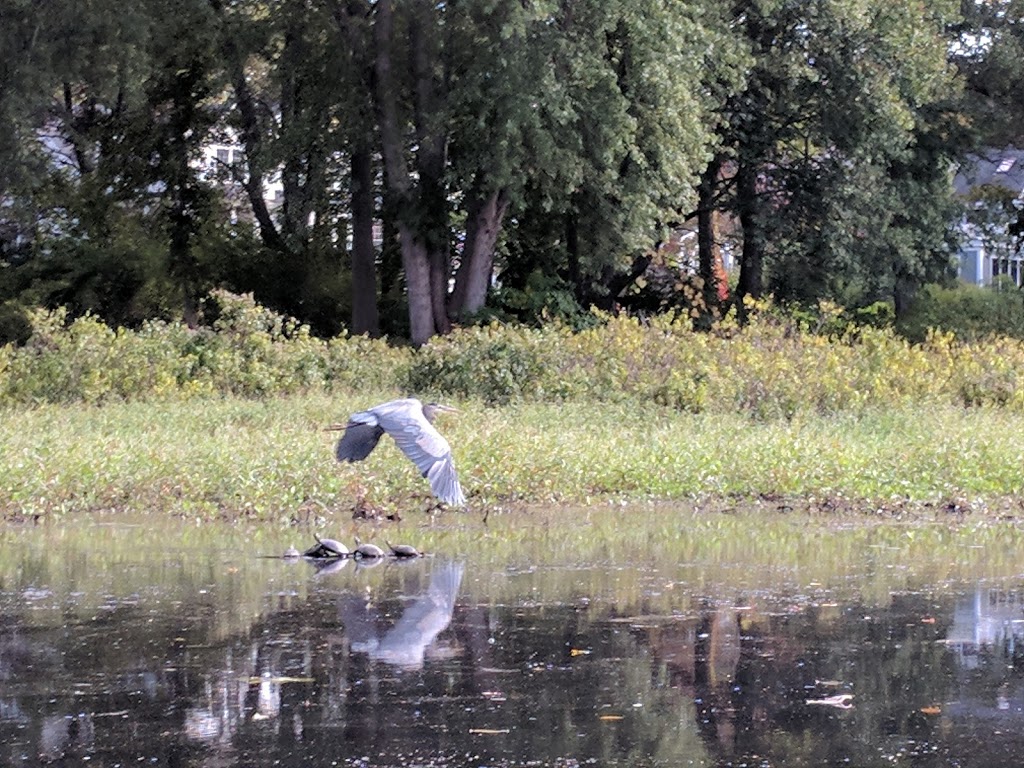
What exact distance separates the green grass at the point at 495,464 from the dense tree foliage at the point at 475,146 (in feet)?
27.3

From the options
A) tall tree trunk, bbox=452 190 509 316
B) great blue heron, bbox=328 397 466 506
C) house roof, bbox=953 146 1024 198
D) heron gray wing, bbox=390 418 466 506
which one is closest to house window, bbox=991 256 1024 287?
house roof, bbox=953 146 1024 198

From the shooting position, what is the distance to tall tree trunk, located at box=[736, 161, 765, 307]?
2909 cm

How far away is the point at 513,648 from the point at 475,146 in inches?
679

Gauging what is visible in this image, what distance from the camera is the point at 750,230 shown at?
2939 cm

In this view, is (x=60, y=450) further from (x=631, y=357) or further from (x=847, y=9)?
(x=847, y=9)

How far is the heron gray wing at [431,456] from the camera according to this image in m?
9.82

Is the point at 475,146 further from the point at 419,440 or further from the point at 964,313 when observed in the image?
the point at 964,313

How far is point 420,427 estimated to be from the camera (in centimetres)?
1016

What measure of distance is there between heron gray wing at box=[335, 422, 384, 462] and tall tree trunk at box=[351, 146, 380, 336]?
58.6ft

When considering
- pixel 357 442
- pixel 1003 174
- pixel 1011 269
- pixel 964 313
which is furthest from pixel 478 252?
pixel 1011 269

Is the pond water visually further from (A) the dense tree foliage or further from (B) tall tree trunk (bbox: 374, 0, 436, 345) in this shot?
(B) tall tree trunk (bbox: 374, 0, 436, 345)

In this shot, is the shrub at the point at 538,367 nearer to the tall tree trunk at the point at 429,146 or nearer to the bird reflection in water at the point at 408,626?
the tall tree trunk at the point at 429,146

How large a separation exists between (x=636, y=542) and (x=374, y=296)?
18465 millimetres

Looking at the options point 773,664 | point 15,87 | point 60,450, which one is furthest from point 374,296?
point 773,664
